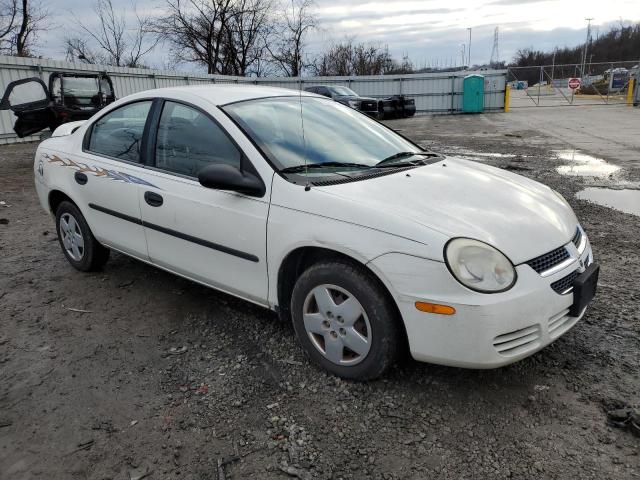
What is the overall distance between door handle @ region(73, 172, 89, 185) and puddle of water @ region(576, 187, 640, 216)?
5.91 m

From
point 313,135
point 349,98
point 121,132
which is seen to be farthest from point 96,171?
point 349,98

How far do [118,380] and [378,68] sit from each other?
4886 cm

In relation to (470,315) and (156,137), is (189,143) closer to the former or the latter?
(156,137)

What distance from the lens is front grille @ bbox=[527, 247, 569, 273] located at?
8.05 ft

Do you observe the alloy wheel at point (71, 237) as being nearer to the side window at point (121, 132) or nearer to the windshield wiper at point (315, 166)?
the side window at point (121, 132)

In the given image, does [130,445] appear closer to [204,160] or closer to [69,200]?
[204,160]

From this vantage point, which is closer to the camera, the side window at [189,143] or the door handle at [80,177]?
the side window at [189,143]

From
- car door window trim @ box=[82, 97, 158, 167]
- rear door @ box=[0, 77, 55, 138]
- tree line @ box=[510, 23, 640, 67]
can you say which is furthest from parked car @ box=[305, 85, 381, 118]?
tree line @ box=[510, 23, 640, 67]

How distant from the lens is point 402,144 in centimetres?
376

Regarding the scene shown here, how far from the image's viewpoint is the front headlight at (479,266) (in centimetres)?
231

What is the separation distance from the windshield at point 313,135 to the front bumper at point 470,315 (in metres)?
0.93

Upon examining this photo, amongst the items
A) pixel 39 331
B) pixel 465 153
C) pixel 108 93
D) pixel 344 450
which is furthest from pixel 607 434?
pixel 108 93

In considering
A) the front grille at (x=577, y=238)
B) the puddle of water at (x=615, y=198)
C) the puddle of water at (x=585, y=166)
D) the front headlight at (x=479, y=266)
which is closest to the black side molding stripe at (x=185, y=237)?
the front headlight at (x=479, y=266)

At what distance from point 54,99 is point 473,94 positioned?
22.4 metres
